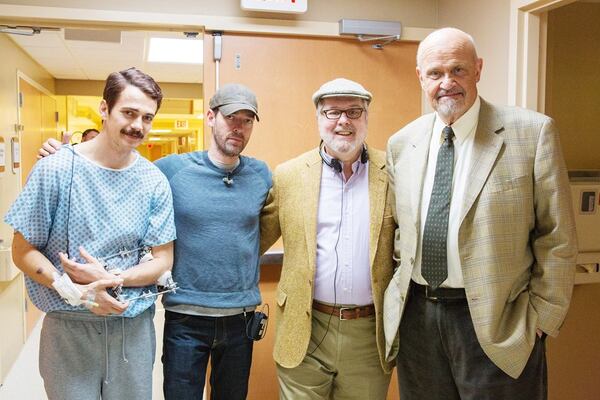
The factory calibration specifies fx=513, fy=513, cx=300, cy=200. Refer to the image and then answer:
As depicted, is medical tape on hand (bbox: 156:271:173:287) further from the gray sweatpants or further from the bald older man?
the bald older man

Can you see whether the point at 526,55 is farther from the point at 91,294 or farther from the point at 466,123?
the point at 91,294

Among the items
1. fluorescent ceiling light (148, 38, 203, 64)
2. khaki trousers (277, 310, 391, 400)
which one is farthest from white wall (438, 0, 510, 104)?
fluorescent ceiling light (148, 38, 203, 64)

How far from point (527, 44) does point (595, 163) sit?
90cm

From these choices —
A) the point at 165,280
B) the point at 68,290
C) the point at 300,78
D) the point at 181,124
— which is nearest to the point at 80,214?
the point at 68,290

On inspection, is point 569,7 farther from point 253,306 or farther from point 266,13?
point 253,306

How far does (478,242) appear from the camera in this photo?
1536mm

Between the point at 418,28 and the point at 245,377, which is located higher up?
the point at 418,28

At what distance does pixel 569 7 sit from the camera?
262 centimetres

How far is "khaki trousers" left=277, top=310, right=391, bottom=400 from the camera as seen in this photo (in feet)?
5.88

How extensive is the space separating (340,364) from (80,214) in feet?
3.26

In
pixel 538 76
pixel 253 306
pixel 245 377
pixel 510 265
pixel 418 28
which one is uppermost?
pixel 418 28

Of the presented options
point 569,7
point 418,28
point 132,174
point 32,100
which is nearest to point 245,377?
point 132,174

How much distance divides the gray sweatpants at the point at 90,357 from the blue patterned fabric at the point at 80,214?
0.16 feet

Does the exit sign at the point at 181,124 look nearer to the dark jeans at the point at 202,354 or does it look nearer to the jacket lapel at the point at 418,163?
the dark jeans at the point at 202,354
